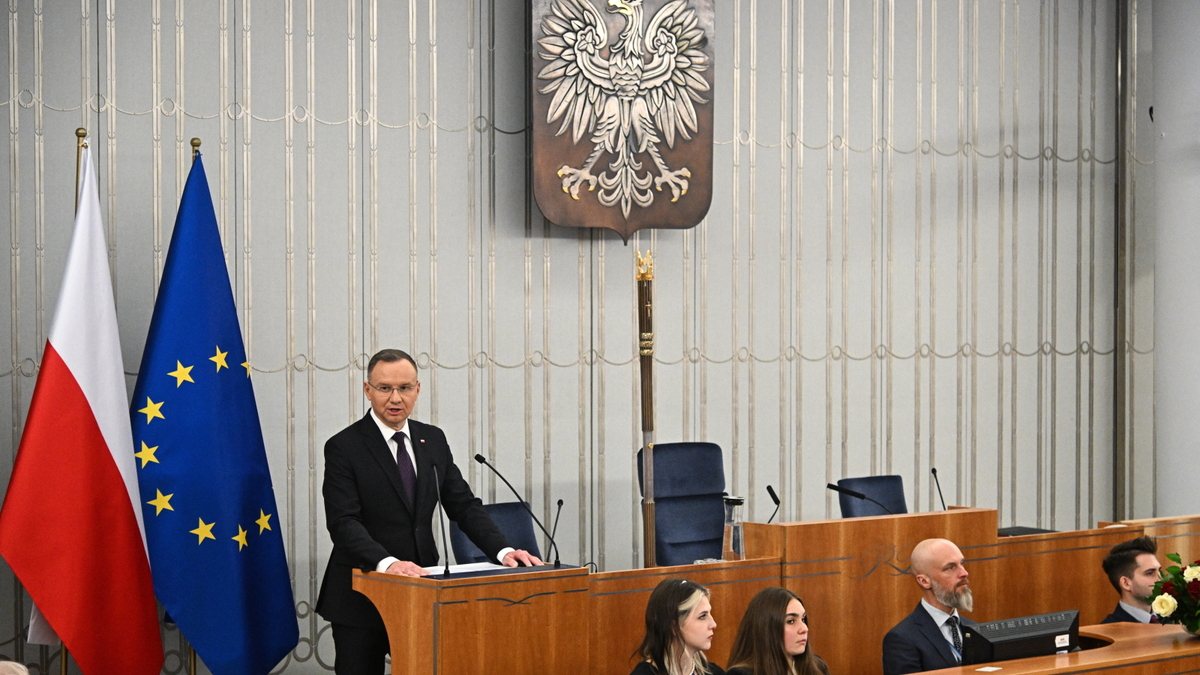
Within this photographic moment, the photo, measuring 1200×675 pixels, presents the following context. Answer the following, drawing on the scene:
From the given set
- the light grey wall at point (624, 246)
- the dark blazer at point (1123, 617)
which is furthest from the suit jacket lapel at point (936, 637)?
the light grey wall at point (624, 246)

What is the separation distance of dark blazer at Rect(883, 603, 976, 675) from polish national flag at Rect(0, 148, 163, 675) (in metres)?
2.99

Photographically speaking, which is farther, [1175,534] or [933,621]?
[1175,534]

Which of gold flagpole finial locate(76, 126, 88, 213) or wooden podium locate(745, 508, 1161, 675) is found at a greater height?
gold flagpole finial locate(76, 126, 88, 213)

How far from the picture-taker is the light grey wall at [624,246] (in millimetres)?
5758

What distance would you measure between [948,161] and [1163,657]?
4.34 m

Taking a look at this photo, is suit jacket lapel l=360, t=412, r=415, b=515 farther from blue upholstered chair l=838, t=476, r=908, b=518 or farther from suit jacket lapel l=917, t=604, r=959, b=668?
blue upholstered chair l=838, t=476, r=908, b=518

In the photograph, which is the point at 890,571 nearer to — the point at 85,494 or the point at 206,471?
the point at 206,471

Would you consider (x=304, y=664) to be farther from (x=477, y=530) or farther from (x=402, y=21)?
(x=402, y=21)

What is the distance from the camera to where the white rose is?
14.3ft

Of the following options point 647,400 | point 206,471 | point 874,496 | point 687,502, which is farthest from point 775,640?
point 874,496

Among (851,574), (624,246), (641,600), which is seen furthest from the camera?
(624,246)

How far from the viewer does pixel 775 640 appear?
12.9ft

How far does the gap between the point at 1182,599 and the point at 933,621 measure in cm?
91

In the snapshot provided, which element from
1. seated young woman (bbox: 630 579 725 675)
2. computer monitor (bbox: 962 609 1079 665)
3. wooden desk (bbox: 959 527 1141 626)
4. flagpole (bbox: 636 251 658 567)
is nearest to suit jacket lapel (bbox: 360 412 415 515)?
seated young woman (bbox: 630 579 725 675)
